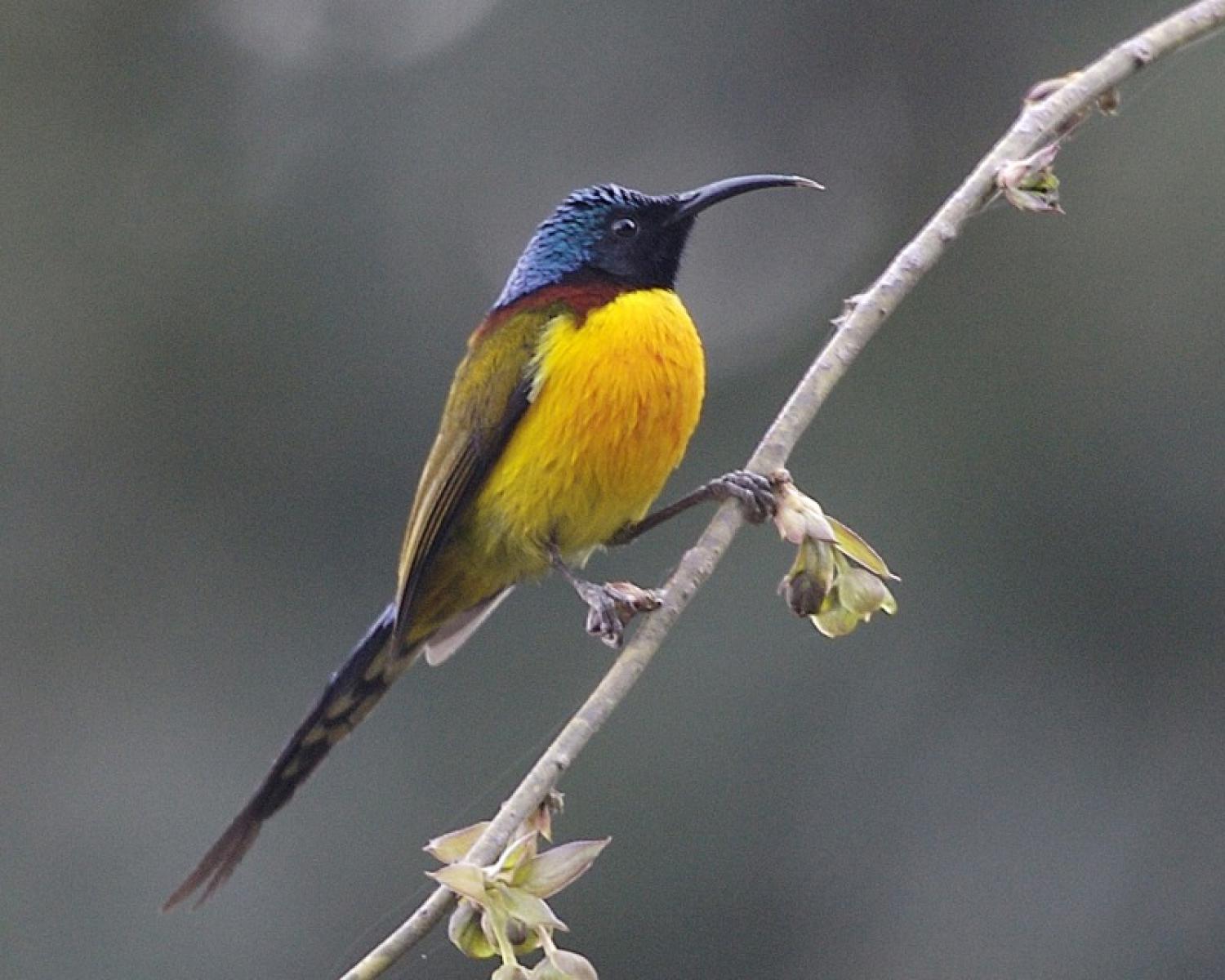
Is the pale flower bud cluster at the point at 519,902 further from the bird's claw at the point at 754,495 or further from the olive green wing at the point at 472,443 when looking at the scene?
the olive green wing at the point at 472,443

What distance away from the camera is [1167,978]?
631cm

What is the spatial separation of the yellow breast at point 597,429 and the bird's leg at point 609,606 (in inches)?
6.2

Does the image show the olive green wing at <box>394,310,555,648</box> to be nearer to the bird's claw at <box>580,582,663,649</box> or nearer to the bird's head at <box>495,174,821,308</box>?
the bird's head at <box>495,174,821,308</box>

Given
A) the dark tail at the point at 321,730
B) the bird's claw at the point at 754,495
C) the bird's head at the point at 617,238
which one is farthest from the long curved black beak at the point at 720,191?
the dark tail at the point at 321,730

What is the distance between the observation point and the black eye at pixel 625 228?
4.74 m

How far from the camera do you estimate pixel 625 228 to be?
4746mm

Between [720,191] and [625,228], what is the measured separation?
1.00 ft

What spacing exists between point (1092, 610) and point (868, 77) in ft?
12.7

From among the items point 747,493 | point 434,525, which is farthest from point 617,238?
point 747,493

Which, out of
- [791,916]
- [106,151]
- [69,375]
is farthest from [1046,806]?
[106,151]

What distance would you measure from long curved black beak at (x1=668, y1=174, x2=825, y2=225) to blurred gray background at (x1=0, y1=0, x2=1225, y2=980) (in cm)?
209

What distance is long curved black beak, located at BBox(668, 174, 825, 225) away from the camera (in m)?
4.28

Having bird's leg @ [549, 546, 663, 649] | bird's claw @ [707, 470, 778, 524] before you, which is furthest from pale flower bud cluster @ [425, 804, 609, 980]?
bird's leg @ [549, 546, 663, 649]

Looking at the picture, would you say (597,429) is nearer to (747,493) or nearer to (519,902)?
(747,493)
